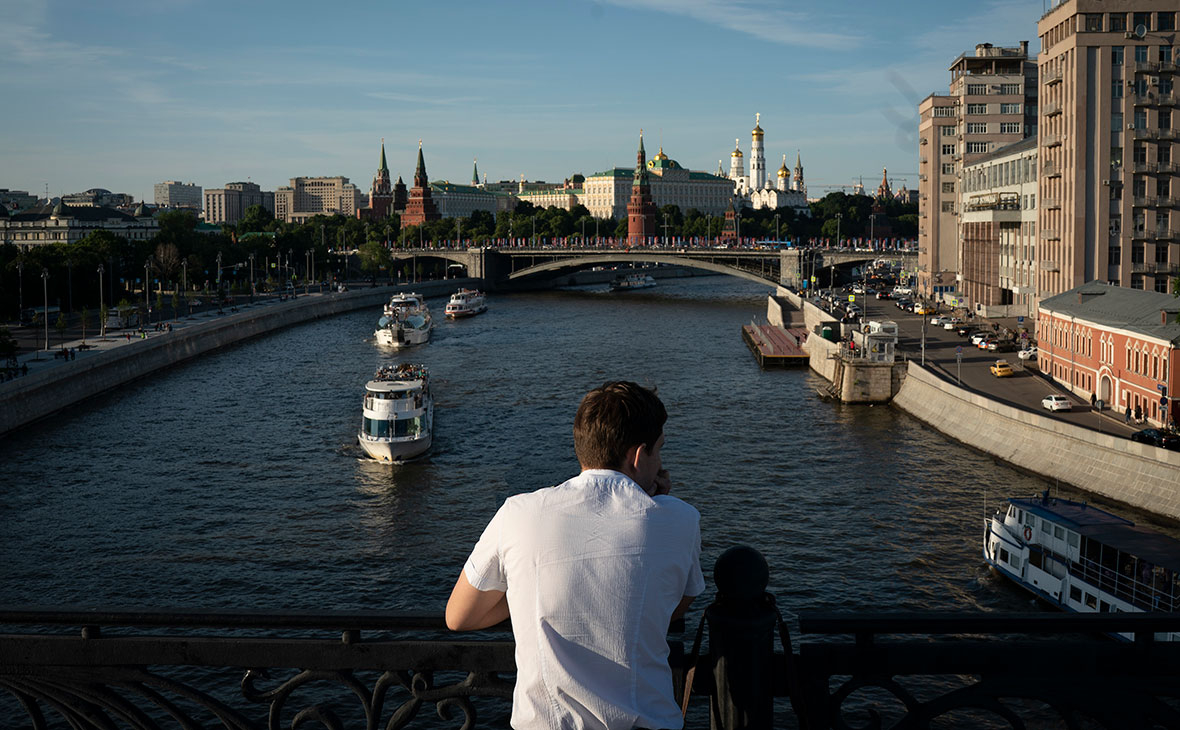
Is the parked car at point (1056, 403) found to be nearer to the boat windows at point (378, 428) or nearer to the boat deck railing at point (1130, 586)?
the boat deck railing at point (1130, 586)

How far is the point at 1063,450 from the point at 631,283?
81.2 meters

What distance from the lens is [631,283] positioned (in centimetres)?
10731

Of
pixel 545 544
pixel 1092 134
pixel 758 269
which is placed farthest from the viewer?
pixel 758 269

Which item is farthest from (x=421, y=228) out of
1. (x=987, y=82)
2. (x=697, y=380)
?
(x=697, y=380)

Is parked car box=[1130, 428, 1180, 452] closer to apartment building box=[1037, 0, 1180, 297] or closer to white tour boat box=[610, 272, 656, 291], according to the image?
apartment building box=[1037, 0, 1180, 297]

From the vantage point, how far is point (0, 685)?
3.49 metres

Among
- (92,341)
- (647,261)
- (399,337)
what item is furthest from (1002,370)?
(647,261)

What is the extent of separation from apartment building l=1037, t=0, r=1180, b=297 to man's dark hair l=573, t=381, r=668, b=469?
147 ft

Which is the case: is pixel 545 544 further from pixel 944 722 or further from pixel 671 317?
pixel 671 317

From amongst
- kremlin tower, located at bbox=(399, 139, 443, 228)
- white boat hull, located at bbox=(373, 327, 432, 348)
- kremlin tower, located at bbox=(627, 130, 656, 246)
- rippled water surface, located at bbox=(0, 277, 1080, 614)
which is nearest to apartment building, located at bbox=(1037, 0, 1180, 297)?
rippled water surface, located at bbox=(0, 277, 1080, 614)

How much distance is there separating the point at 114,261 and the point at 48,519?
59736mm

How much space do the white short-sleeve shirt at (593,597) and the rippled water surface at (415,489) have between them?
6.58 meters

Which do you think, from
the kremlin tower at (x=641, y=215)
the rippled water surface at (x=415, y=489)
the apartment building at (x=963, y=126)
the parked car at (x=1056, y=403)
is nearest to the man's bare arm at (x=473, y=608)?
the rippled water surface at (x=415, y=489)

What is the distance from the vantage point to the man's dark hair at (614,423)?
2.91m
